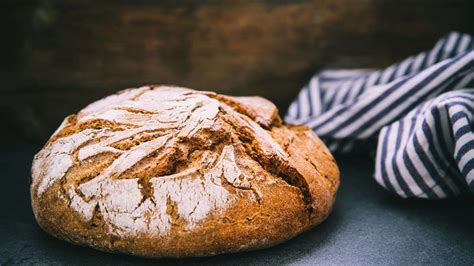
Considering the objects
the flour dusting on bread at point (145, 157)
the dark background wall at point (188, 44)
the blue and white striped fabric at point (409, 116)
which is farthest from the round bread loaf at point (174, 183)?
the dark background wall at point (188, 44)

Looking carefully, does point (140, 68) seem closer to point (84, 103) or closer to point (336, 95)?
point (84, 103)

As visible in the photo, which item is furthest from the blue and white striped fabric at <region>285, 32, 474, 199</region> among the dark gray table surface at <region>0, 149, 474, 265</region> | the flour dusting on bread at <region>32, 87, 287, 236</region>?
the flour dusting on bread at <region>32, 87, 287, 236</region>

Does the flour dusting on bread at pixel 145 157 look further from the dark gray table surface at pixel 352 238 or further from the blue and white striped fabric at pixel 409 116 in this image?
the blue and white striped fabric at pixel 409 116

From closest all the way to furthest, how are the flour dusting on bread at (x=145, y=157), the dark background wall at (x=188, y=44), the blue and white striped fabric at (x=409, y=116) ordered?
the flour dusting on bread at (x=145, y=157) → the blue and white striped fabric at (x=409, y=116) → the dark background wall at (x=188, y=44)

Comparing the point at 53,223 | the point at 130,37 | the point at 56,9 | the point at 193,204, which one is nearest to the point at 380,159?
the point at 193,204

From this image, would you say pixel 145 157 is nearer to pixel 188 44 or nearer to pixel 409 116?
pixel 409 116

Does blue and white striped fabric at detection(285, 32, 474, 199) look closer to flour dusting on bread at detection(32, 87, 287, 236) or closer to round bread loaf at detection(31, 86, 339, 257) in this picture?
round bread loaf at detection(31, 86, 339, 257)
